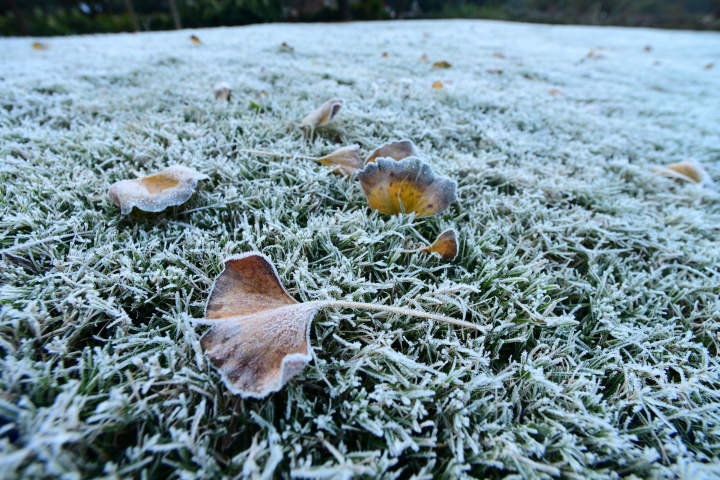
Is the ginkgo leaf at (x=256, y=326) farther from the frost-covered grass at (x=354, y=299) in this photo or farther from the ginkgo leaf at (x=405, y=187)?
the ginkgo leaf at (x=405, y=187)

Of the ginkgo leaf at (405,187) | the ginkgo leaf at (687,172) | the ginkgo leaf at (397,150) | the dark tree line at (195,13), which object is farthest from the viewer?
the dark tree line at (195,13)

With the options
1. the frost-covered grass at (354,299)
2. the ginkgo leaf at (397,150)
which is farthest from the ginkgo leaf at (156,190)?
the ginkgo leaf at (397,150)

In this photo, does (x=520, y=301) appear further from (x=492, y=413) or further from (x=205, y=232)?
(x=205, y=232)

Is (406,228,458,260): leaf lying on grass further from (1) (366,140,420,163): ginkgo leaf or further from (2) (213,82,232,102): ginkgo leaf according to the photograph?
(2) (213,82,232,102): ginkgo leaf

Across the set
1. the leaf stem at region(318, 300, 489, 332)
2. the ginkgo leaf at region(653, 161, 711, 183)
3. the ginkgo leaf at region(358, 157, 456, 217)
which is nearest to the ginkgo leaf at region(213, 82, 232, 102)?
the ginkgo leaf at region(358, 157, 456, 217)

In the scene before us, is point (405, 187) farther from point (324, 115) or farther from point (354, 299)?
point (324, 115)

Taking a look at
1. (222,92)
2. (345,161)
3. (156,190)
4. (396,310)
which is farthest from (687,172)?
(222,92)
